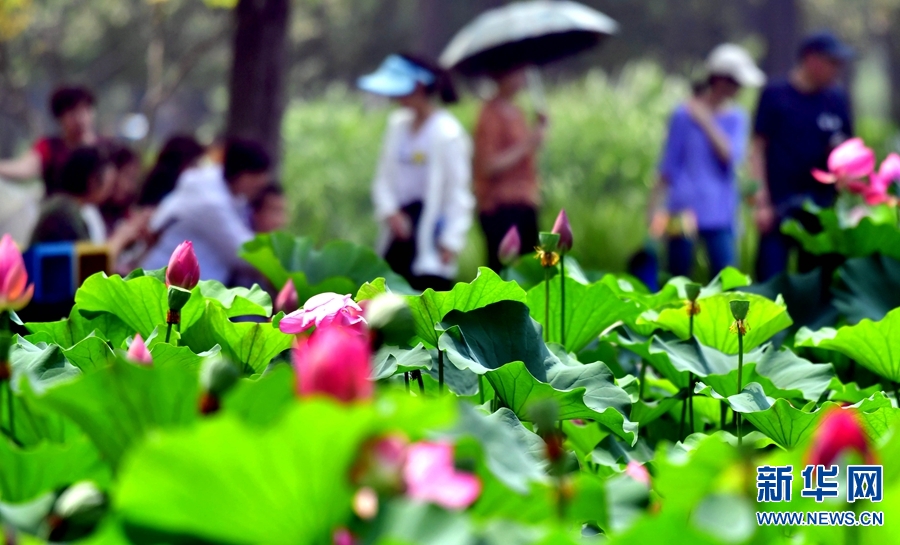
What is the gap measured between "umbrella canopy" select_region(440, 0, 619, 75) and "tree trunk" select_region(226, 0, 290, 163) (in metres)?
1.03

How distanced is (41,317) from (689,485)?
2.99m

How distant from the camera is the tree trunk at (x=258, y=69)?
7090 millimetres

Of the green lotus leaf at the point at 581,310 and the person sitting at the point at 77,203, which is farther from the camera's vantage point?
the person sitting at the point at 77,203

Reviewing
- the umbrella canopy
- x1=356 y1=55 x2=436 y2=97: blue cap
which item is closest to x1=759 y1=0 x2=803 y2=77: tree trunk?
the umbrella canopy

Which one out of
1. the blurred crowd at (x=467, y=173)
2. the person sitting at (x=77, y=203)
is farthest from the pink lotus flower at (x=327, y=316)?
the blurred crowd at (x=467, y=173)

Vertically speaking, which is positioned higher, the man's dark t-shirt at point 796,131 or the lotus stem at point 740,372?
the lotus stem at point 740,372

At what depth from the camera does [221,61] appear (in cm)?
3244

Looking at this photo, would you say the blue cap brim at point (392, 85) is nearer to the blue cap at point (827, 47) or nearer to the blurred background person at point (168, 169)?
the blurred background person at point (168, 169)

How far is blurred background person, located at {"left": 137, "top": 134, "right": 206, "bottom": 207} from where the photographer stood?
20.7 ft

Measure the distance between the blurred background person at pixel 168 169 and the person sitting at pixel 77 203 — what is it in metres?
0.91

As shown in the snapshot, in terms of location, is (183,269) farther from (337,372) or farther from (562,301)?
(337,372)

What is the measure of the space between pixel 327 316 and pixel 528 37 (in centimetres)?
590

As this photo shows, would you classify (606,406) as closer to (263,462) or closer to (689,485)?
(689,485)

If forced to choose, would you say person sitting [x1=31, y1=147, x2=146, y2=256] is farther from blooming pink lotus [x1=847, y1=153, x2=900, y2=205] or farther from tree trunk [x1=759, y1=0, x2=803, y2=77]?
tree trunk [x1=759, y1=0, x2=803, y2=77]
